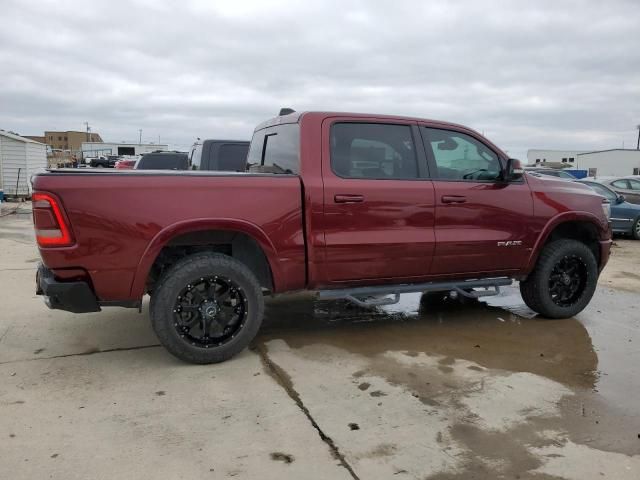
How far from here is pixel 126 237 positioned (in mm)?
3945

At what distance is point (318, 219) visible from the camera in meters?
4.44

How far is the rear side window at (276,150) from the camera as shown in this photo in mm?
4691

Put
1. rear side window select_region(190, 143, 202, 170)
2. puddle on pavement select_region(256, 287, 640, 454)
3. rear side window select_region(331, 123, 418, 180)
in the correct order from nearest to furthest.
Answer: puddle on pavement select_region(256, 287, 640, 454) → rear side window select_region(331, 123, 418, 180) → rear side window select_region(190, 143, 202, 170)

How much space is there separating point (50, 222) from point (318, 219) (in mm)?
1942

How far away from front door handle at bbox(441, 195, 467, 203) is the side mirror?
1.71 feet

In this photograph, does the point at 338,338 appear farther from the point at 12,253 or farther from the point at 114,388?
the point at 12,253

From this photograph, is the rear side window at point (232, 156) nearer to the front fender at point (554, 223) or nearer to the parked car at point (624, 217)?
the front fender at point (554, 223)

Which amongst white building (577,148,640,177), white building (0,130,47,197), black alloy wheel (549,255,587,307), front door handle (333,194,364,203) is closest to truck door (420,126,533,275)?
black alloy wheel (549,255,587,307)

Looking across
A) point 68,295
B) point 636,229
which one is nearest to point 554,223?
point 68,295

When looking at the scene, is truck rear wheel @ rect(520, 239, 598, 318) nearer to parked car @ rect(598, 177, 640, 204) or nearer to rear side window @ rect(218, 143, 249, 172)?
rear side window @ rect(218, 143, 249, 172)

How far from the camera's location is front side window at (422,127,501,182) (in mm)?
5035

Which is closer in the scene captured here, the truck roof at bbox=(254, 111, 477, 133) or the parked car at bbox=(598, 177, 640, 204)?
the truck roof at bbox=(254, 111, 477, 133)

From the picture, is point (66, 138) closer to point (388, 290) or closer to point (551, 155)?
point (551, 155)

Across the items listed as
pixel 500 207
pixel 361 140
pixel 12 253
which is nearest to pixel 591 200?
pixel 500 207
